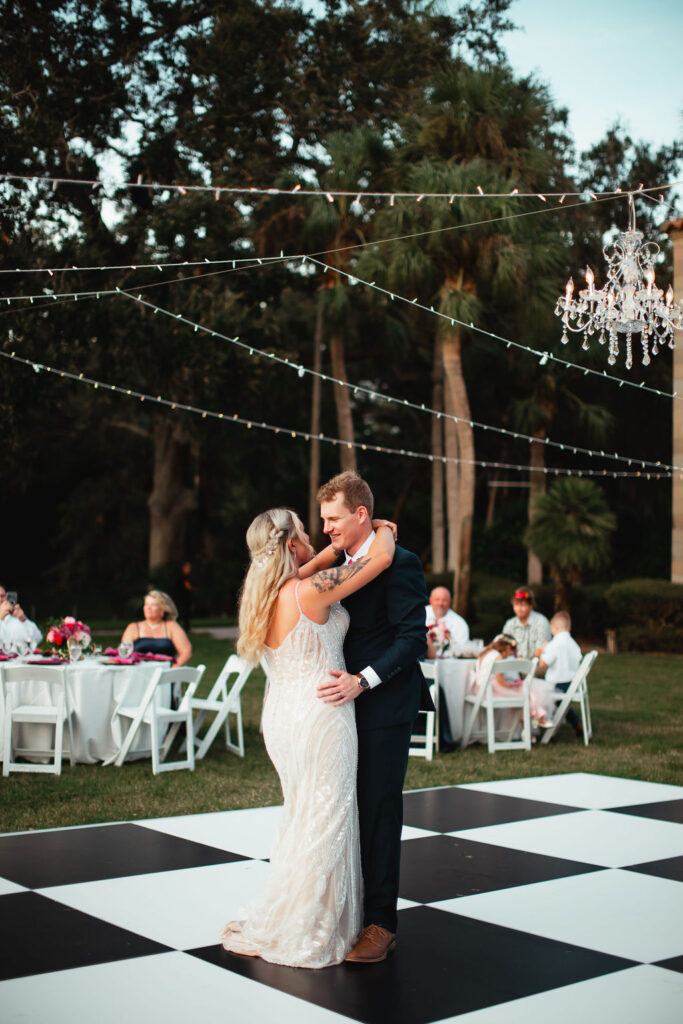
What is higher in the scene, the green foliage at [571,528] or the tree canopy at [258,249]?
the tree canopy at [258,249]

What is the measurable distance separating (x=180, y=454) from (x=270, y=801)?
1769cm

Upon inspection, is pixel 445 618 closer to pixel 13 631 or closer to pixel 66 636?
pixel 66 636

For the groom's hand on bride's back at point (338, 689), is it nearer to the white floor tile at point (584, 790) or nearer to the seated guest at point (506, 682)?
the white floor tile at point (584, 790)

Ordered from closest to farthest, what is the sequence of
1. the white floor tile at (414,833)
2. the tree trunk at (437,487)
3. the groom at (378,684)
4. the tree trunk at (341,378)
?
the groom at (378,684), the white floor tile at (414,833), the tree trunk at (341,378), the tree trunk at (437,487)

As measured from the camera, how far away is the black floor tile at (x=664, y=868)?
4.94 metres

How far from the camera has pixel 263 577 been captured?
12.3 ft

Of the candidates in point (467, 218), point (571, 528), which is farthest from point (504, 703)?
point (571, 528)

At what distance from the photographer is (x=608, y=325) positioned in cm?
1034

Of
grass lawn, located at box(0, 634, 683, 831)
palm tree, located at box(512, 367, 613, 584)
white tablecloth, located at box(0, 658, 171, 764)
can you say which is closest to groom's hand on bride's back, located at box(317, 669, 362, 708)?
grass lawn, located at box(0, 634, 683, 831)

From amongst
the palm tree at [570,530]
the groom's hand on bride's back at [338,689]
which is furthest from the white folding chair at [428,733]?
the palm tree at [570,530]

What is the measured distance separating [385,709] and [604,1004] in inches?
44.9

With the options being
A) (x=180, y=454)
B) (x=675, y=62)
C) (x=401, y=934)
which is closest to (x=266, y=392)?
(x=180, y=454)

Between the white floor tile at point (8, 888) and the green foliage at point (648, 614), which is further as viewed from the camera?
the green foliage at point (648, 614)

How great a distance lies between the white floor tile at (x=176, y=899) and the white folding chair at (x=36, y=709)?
9.04ft
